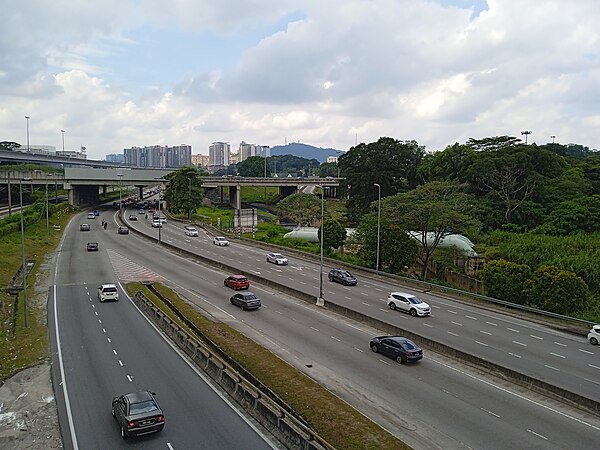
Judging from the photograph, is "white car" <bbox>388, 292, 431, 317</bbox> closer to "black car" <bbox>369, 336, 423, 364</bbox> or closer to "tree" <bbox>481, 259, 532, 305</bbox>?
"tree" <bbox>481, 259, 532, 305</bbox>

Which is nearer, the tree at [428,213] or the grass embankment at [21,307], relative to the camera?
the grass embankment at [21,307]

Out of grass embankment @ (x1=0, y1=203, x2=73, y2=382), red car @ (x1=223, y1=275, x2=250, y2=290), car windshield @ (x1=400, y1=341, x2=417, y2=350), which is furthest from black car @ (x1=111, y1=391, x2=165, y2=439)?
red car @ (x1=223, y1=275, x2=250, y2=290)

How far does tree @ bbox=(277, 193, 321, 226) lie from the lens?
98.5 metres

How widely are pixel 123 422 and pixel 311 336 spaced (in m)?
15.2

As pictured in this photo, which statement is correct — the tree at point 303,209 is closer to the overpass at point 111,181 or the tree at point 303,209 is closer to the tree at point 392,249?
the overpass at point 111,181

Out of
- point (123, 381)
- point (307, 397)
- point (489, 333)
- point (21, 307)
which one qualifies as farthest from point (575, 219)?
point (21, 307)

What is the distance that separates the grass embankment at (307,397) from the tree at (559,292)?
23.3 m

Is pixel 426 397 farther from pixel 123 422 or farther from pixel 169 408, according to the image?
pixel 123 422

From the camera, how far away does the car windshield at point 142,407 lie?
17844 millimetres

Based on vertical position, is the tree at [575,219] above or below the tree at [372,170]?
below

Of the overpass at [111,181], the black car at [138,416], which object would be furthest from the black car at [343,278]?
the overpass at [111,181]

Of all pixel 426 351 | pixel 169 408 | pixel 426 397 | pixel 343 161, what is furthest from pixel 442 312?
pixel 343 161

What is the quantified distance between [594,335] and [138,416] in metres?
26.6

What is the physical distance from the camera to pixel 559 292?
3847cm
